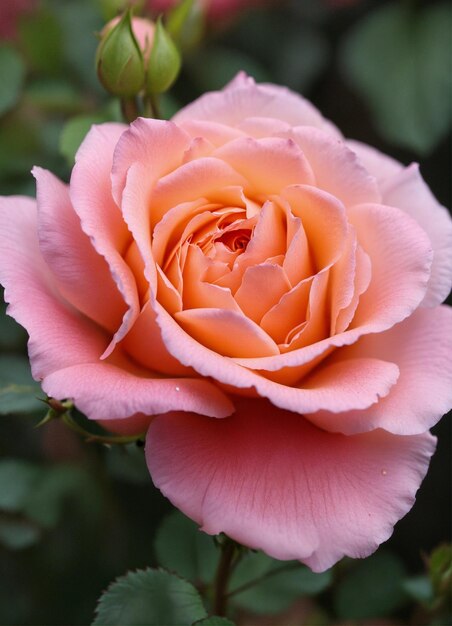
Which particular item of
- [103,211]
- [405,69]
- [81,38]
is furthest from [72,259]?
[405,69]

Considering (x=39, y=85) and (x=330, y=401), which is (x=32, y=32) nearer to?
(x=39, y=85)

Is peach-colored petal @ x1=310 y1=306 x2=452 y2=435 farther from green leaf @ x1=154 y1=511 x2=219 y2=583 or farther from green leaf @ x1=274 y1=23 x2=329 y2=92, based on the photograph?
green leaf @ x1=274 y1=23 x2=329 y2=92

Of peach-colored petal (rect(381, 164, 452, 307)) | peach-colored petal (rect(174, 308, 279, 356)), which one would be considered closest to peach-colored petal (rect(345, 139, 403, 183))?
peach-colored petal (rect(381, 164, 452, 307))

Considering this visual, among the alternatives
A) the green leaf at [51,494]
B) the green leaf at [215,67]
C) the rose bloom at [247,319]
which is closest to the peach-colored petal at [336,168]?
the rose bloom at [247,319]

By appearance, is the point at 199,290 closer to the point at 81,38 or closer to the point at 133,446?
the point at 133,446

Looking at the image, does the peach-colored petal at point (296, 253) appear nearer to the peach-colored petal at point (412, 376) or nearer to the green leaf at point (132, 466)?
the peach-colored petal at point (412, 376)

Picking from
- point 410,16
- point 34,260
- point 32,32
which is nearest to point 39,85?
point 32,32
